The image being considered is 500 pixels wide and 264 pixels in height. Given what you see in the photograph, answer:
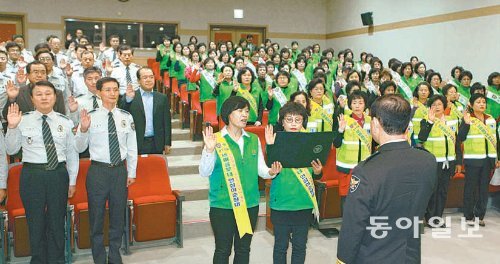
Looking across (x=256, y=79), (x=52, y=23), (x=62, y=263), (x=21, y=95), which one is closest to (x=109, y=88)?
(x=21, y=95)

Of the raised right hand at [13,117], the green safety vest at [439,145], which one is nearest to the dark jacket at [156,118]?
the raised right hand at [13,117]

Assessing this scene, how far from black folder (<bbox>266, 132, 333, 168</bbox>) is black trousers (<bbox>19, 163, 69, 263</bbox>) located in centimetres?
154

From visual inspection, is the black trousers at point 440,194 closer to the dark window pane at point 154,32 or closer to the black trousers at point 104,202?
the black trousers at point 104,202

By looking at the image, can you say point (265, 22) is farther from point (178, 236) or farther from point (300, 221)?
point (300, 221)

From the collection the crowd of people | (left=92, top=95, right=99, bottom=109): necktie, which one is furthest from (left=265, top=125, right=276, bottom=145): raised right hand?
(left=92, top=95, right=99, bottom=109): necktie

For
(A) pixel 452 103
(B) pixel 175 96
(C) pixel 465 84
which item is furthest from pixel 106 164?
(C) pixel 465 84

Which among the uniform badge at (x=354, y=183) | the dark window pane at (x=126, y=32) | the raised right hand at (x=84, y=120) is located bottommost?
the uniform badge at (x=354, y=183)

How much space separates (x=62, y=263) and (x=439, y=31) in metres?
8.86

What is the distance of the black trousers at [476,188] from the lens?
4.89 m

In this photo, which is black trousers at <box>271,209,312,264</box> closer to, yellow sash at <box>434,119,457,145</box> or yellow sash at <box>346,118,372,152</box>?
yellow sash at <box>346,118,372,152</box>

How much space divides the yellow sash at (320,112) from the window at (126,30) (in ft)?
27.8

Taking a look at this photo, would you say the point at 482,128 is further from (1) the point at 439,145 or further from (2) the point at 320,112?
(2) the point at 320,112

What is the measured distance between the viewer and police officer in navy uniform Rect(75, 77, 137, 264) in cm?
339

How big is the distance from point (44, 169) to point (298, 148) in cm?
178
